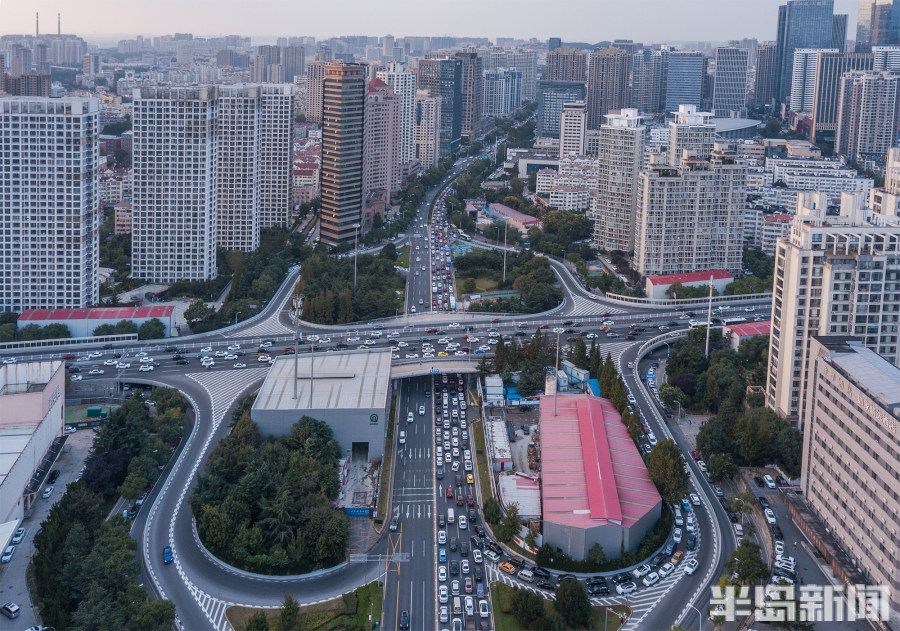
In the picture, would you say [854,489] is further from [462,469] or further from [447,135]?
[447,135]

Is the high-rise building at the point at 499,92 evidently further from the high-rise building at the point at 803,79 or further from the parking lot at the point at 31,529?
the parking lot at the point at 31,529

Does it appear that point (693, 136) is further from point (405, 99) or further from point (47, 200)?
point (405, 99)

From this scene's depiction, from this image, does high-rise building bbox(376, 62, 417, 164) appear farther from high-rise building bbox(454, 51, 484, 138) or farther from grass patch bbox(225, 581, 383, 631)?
grass patch bbox(225, 581, 383, 631)

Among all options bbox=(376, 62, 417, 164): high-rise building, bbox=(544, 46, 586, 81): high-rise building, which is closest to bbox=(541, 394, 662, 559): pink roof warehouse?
bbox=(376, 62, 417, 164): high-rise building

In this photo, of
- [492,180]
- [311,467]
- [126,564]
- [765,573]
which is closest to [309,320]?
[311,467]

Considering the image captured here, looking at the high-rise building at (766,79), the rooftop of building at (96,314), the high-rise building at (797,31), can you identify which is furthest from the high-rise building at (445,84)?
the rooftop of building at (96,314)

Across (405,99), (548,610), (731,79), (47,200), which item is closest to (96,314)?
(47,200)
